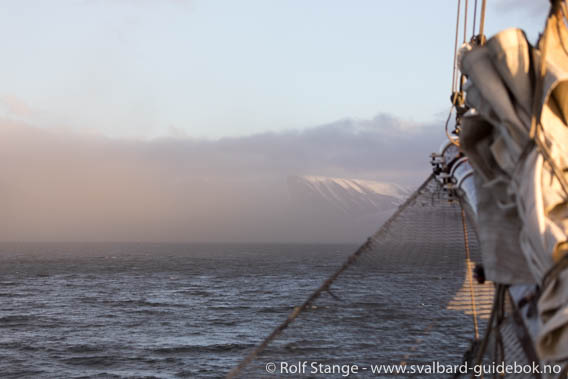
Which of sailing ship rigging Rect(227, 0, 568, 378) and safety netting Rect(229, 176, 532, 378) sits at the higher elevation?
sailing ship rigging Rect(227, 0, 568, 378)

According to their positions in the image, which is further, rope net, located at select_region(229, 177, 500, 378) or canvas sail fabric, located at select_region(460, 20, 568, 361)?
rope net, located at select_region(229, 177, 500, 378)

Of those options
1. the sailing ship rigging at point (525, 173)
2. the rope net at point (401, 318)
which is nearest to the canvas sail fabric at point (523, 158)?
the sailing ship rigging at point (525, 173)

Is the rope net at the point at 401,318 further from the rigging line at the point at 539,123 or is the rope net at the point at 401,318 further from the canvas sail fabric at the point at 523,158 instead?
the rigging line at the point at 539,123

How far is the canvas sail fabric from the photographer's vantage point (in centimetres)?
350

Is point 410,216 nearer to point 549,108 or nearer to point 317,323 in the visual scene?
point 549,108

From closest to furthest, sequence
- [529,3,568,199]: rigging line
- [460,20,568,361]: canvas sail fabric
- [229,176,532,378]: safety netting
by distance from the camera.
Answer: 1. [460,20,568,361]: canvas sail fabric
2. [529,3,568,199]: rigging line
3. [229,176,532,378]: safety netting

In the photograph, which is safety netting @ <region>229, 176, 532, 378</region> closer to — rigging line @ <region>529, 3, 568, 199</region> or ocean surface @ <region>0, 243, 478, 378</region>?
ocean surface @ <region>0, 243, 478, 378</region>

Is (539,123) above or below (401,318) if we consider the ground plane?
above

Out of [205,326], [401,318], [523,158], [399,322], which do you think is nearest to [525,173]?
[523,158]

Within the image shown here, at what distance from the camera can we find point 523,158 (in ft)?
13.1

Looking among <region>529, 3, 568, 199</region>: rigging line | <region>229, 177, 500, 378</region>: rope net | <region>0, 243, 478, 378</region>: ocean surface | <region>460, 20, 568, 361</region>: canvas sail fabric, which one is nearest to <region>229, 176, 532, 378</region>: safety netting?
<region>229, 177, 500, 378</region>: rope net

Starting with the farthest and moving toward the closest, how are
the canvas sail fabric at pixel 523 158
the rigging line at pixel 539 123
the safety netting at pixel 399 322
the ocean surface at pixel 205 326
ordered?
the ocean surface at pixel 205 326 → the safety netting at pixel 399 322 → the rigging line at pixel 539 123 → the canvas sail fabric at pixel 523 158

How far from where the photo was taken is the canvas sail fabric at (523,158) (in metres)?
3.50

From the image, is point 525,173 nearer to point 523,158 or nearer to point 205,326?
point 523,158
